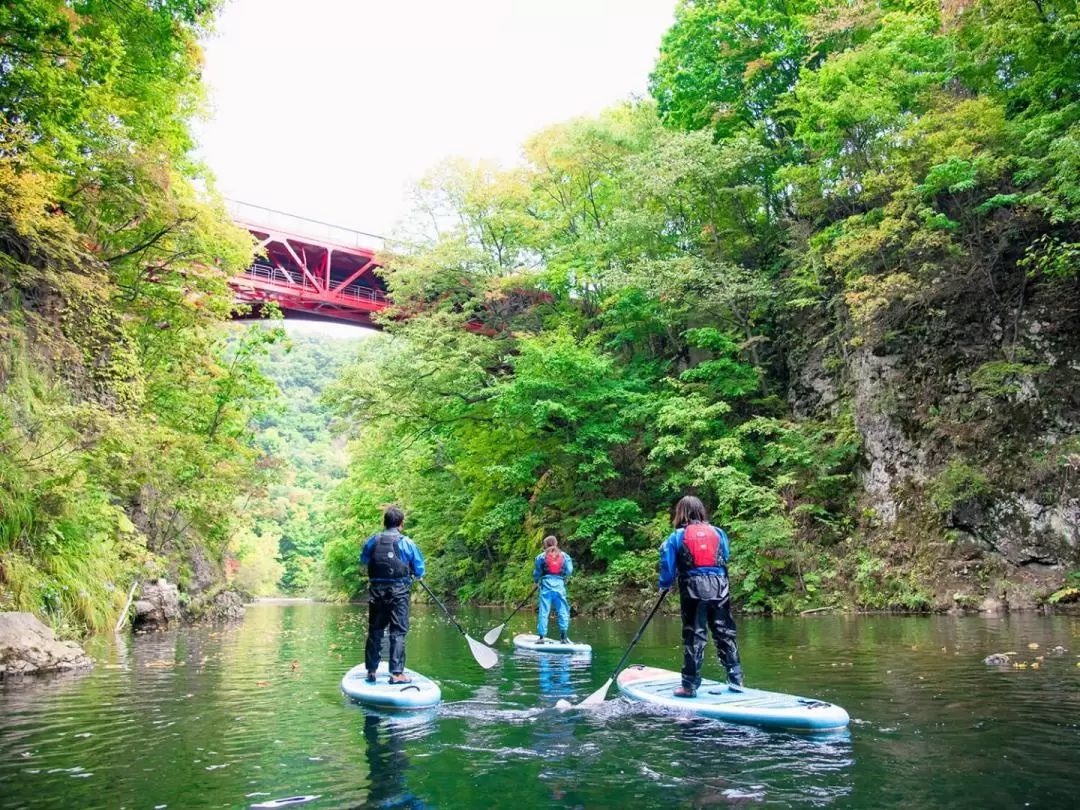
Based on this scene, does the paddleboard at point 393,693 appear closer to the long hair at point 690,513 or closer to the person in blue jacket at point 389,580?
the person in blue jacket at point 389,580

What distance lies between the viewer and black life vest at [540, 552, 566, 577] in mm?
11727

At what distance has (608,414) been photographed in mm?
21984

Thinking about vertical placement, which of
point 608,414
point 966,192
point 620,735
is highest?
point 966,192

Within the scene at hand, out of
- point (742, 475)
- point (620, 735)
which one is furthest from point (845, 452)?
point (620, 735)

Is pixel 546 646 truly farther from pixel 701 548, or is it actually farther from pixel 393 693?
pixel 701 548

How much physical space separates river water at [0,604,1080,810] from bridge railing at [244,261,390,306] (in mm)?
25112

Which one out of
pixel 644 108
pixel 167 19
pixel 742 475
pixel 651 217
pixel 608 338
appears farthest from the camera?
pixel 644 108

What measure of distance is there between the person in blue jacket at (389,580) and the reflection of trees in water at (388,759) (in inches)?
42.0

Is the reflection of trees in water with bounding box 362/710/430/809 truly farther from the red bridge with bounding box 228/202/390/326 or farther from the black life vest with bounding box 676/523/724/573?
the red bridge with bounding box 228/202/390/326

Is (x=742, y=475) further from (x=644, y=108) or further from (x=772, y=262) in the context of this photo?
(x=644, y=108)

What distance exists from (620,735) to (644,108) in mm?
26441

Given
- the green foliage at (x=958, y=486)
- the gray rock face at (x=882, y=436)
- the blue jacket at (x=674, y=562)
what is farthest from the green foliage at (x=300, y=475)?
the blue jacket at (x=674, y=562)

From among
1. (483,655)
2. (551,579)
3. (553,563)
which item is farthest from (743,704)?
(551,579)

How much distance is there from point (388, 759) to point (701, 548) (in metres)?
3.16
